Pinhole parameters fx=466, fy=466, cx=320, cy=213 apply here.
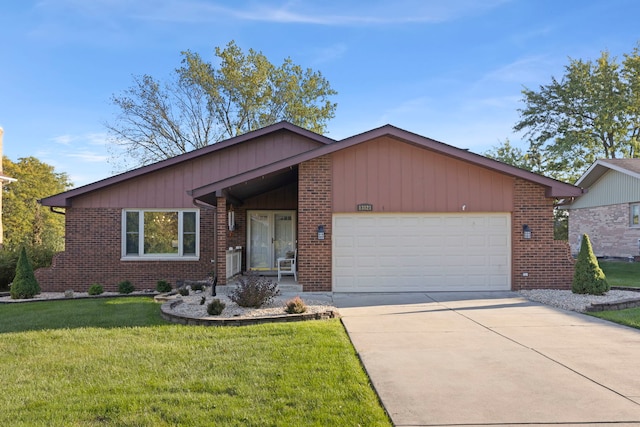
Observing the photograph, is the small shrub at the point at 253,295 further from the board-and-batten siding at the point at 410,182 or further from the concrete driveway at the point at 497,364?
the board-and-batten siding at the point at 410,182

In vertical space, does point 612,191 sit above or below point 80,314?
above

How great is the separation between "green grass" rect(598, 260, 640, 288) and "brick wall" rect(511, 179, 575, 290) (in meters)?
2.92

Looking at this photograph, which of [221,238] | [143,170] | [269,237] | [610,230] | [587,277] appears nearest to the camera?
[587,277]

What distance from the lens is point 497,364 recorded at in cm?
577

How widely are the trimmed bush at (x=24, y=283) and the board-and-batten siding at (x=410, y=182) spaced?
856 centimetres

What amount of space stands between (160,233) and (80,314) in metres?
5.36

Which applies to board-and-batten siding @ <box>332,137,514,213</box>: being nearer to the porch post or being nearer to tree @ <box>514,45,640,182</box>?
the porch post

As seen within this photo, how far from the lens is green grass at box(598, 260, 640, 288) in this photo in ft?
48.3

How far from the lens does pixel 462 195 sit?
12.3 meters

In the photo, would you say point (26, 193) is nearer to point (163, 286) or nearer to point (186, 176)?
point (186, 176)

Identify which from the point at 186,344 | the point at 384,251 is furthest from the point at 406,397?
the point at 384,251

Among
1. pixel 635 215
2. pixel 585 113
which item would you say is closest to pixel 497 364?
pixel 635 215

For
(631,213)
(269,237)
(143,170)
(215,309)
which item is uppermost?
(143,170)

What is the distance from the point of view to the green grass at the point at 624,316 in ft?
27.0
